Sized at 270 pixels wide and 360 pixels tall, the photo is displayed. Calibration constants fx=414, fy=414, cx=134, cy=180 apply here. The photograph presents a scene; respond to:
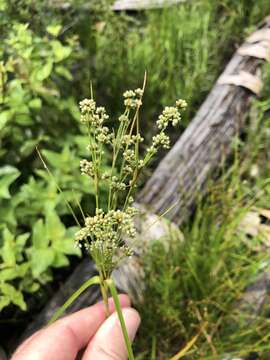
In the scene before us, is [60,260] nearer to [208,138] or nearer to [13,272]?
[13,272]

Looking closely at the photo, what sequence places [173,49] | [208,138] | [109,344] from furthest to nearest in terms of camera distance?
1. [173,49]
2. [208,138]
3. [109,344]

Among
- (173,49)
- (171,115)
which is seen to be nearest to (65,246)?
(171,115)

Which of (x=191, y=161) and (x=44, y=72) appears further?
(x=191, y=161)

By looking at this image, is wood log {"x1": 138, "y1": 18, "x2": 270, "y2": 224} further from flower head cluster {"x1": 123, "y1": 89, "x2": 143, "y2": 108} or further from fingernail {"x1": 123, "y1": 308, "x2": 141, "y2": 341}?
flower head cluster {"x1": 123, "y1": 89, "x2": 143, "y2": 108}

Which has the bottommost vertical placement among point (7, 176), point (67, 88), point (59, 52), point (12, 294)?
point (12, 294)

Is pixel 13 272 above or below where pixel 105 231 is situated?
below

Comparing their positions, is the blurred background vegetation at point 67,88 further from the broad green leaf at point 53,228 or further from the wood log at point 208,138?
the wood log at point 208,138

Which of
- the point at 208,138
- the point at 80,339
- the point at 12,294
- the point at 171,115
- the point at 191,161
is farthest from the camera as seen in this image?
the point at 208,138
